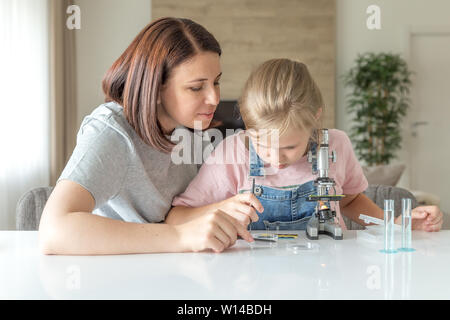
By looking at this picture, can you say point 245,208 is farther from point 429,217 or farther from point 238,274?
point 429,217

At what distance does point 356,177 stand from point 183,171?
0.51 metres

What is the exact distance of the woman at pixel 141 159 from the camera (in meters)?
0.90

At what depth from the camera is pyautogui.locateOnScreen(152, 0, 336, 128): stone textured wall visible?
547 centimetres

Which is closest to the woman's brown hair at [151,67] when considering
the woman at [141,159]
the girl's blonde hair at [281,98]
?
the woman at [141,159]

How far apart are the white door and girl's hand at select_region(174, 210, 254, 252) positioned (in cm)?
522

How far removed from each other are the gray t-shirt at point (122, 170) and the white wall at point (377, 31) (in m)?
4.63

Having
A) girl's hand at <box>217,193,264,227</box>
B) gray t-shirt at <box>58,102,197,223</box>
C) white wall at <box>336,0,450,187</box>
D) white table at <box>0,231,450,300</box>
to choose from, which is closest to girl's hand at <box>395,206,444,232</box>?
white table at <box>0,231,450,300</box>

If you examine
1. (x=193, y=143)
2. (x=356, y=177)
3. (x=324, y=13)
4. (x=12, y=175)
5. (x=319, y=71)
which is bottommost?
(x=12, y=175)

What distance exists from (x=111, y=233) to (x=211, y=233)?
0.61ft

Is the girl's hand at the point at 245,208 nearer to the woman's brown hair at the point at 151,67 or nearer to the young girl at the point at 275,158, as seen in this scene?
the young girl at the point at 275,158

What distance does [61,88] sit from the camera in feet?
16.1

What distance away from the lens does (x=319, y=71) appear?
5.50 metres

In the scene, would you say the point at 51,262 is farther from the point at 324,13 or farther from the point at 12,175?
the point at 324,13

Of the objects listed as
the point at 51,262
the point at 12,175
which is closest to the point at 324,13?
the point at 12,175
